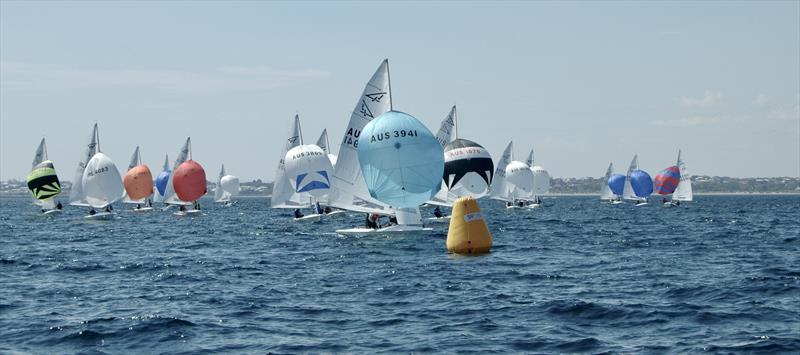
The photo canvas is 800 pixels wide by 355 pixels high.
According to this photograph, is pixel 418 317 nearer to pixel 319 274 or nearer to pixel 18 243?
pixel 319 274

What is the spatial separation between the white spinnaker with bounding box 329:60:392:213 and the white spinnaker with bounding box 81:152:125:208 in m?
33.2

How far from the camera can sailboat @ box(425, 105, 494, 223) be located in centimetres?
6812

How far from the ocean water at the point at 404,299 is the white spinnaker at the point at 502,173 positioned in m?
57.9

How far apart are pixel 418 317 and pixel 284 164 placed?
171 feet

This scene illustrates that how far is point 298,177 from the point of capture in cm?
6681

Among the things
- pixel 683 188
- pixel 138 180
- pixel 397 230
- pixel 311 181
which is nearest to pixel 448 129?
pixel 311 181

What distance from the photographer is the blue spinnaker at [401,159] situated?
1706 inches

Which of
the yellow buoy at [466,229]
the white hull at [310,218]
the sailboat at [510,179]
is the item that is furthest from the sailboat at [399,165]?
the sailboat at [510,179]

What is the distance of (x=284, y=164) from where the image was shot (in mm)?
70625

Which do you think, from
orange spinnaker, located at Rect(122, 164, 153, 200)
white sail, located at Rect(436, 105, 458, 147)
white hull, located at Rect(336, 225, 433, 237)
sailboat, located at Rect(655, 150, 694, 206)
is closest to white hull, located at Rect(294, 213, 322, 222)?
white sail, located at Rect(436, 105, 458, 147)

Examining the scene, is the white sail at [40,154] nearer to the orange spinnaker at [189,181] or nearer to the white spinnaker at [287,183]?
the orange spinnaker at [189,181]

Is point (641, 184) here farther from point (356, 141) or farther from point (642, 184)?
point (356, 141)

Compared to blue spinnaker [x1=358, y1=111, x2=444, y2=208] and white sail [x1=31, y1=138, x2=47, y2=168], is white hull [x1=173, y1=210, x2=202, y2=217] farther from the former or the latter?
blue spinnaker [x1=358, y1=111, x2=444, y2=208]

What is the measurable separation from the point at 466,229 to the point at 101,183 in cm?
4931
